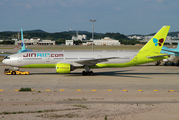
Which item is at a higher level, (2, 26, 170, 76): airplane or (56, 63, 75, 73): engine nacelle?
(2, 26, 170, 76): airplane

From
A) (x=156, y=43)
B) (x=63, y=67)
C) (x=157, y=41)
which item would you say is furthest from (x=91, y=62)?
(x=157, y=41)

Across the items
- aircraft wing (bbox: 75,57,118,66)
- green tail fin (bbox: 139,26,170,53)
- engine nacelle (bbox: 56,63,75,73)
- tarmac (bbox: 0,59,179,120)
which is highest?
green tail fin (bbox: 139,26,170,53)

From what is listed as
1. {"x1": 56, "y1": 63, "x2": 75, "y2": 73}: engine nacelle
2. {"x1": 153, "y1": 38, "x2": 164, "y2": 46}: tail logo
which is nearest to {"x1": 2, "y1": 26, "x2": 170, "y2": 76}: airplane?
{"x1": 153, "y1": 38, "x2": 164, "y2": 46}: tail logo

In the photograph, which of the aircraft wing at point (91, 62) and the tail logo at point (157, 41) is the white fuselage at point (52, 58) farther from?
the tail logo at point (157, 41)

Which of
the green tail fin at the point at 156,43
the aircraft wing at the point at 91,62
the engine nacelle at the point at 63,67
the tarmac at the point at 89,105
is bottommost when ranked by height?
the tarmac at the point at 89,105

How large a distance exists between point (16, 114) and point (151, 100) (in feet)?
34.3

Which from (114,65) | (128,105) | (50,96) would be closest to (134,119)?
(128,105)

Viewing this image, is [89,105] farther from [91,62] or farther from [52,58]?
[52,58]

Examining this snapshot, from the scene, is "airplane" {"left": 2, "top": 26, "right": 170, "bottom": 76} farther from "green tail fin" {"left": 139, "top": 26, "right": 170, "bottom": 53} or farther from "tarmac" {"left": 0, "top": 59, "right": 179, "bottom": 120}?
"tarmac" {"left": 0, "top": 59, "right": 179, "bottom": 120}

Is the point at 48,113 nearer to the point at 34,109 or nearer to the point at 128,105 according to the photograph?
the point at 34,109

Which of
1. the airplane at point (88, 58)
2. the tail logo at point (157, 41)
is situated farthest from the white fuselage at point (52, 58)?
the tail logo at point (157, 41)

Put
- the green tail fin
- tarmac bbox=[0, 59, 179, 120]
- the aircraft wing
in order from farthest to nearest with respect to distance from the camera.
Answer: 1. the green tail fin
2. the aircraft wing
3. tarmac bbox=[0, 59, 179, 120]

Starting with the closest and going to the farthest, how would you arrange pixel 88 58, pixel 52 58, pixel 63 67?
1. pixel 63 67
2. pixel 52 58
3. pixel 88 58

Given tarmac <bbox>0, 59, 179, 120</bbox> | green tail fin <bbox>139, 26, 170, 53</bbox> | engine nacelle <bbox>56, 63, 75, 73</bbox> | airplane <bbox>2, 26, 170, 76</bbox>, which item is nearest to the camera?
tarmac <bbox>0, 59, 179, 120</bbox>
